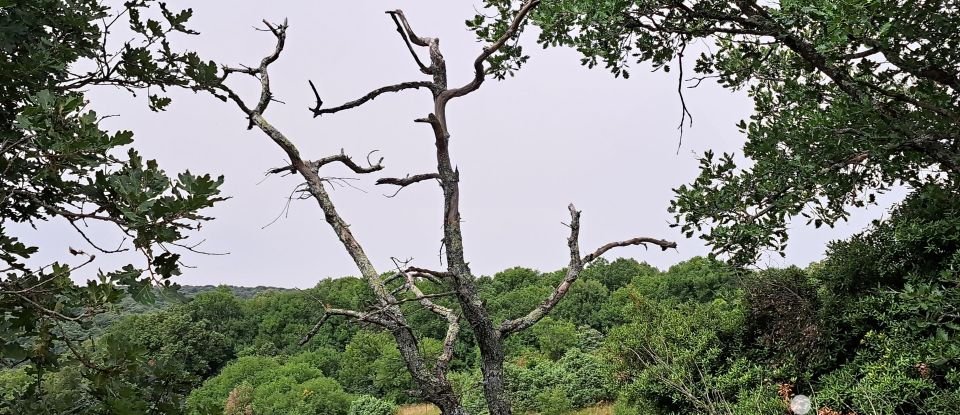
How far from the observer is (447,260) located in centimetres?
352

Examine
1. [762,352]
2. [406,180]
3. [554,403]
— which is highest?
[406,180]

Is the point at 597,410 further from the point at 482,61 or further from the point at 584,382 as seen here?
the point at 482,61

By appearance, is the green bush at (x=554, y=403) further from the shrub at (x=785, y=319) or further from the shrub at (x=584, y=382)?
the shrub at (x=785, y=319)

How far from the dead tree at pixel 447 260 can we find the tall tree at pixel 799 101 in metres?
0.59

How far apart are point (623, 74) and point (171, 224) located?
370 cm

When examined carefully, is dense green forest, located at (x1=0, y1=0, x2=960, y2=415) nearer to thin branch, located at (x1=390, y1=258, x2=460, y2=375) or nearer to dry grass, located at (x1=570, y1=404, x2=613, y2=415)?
thin branch, located at (x1=390, y1=258, x2=460, y2=375)

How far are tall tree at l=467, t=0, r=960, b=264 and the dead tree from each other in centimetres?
59

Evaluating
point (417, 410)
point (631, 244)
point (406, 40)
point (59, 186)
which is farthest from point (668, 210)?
point (417, 410)

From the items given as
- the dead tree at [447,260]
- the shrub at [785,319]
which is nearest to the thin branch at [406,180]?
the dead tree at [447,260]

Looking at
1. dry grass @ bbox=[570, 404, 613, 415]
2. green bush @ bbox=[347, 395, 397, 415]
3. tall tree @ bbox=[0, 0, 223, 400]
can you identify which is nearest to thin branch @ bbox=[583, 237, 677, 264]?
tall tree @ bbox=[0, 0, 223, 400]

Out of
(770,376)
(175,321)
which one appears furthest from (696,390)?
(175,321)

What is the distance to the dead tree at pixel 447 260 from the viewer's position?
3.43 m

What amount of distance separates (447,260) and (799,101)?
3498 millimetres

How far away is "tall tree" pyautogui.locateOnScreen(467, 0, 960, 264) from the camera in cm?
361
